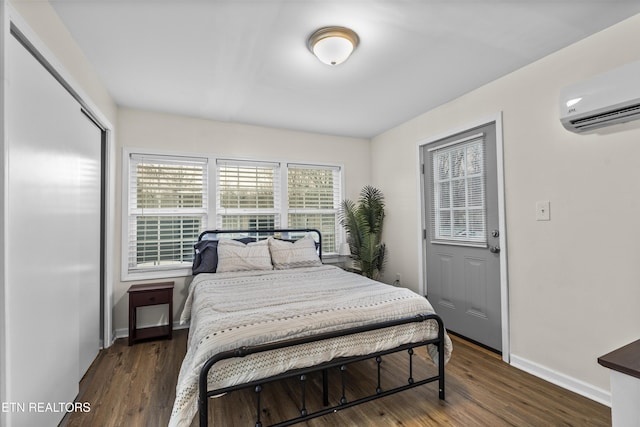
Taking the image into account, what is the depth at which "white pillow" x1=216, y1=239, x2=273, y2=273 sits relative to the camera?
3.31 m

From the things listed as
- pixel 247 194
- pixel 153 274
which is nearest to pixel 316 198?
pixel 247 194

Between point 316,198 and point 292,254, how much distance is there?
3.77ft

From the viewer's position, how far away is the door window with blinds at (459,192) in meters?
2.95

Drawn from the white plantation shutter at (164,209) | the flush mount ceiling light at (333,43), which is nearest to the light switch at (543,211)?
the flush mount ceiling light at (333,43)

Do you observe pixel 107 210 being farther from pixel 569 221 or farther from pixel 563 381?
pixel 563 381

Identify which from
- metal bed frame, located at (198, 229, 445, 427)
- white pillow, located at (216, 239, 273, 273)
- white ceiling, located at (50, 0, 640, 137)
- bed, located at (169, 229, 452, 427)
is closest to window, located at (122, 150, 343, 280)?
white pillow, located at (216, 239, 273, 273)

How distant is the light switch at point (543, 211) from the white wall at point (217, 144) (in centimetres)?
252

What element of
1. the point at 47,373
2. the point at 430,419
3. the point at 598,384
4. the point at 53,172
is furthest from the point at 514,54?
the point at 47,373

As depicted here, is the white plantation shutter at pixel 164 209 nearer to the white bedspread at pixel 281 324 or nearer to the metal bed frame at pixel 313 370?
the white bedspread at pixel 281 324

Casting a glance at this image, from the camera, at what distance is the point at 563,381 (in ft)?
7.28

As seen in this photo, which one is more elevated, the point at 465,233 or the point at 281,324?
the point at 465,233

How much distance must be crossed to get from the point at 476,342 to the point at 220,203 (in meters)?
3.26

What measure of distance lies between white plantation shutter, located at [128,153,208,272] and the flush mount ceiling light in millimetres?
2237

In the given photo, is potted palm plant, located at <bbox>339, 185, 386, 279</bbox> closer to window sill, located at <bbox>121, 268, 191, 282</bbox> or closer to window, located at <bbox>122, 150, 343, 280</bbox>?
window, located at <bbox>122, 150, 343, 280</bbox>
